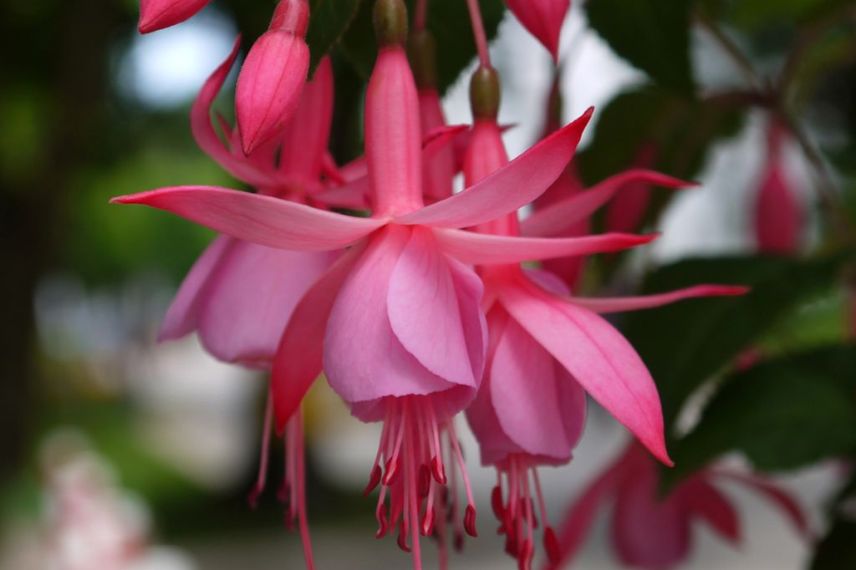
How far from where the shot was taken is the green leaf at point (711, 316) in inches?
19.3

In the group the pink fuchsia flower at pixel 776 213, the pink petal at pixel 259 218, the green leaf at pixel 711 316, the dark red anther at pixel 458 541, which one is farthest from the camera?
the pink fuchsia flower at pixel 776 213

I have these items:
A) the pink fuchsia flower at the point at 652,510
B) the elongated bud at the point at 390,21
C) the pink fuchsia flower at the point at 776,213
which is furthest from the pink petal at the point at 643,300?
the pink fuchsia flower at the point at 776,213

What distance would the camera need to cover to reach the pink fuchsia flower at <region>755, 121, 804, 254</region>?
78 cm

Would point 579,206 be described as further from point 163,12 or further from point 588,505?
point 588,505

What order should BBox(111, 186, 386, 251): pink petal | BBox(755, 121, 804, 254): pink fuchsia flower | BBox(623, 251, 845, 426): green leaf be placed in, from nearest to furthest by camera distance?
BBox(111, 186, 386, 251): pink petal < BBox(623, 251, 845, 426): green leaf < BBox(755, 121, 804, 254): pink fuchsia flower

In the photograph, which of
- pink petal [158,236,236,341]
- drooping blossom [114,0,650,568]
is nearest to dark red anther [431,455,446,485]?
drooping blossom [114,0,650,568]

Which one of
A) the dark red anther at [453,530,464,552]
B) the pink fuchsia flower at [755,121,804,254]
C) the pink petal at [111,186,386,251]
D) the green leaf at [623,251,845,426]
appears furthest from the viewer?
the pink fuchsia flower at [755,121,804,254]

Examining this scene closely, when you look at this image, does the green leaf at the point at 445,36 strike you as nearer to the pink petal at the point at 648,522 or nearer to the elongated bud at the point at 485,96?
the elongated bud at the point at 485,96

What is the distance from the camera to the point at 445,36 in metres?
0.42

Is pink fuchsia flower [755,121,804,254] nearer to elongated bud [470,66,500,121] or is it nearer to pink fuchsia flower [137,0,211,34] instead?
elongated bud [470,66,500,121]

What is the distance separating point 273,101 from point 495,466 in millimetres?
146

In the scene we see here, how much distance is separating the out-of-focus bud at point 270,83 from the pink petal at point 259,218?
0.02 meters

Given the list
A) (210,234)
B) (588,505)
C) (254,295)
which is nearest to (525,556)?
(254,295)

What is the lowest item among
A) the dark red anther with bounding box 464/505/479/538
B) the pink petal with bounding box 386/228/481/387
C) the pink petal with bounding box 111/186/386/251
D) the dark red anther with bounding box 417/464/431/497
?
the dark red anther with bounding box 464/505/479/538
